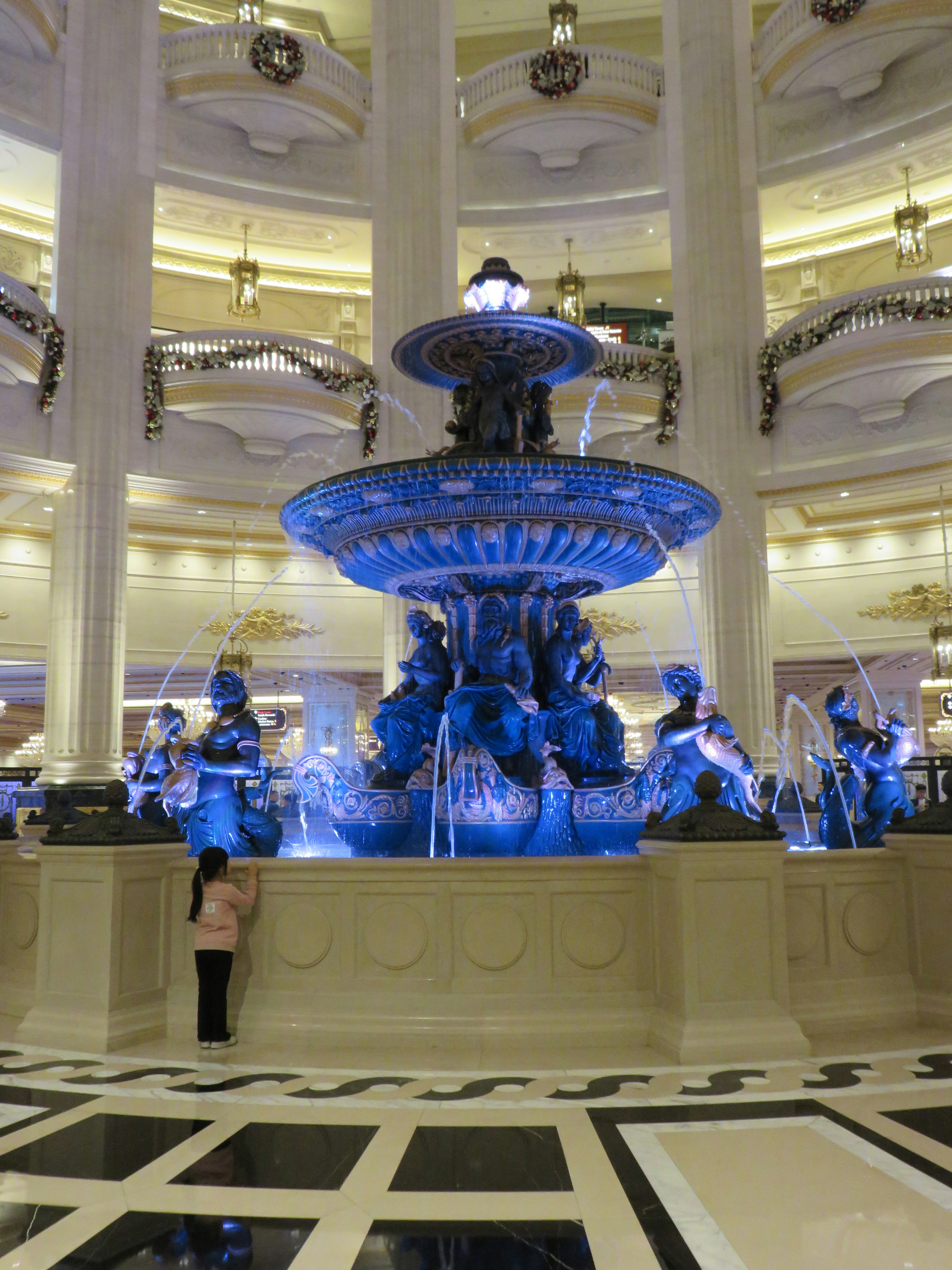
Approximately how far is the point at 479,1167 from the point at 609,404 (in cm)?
1367

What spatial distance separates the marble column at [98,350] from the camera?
43.5 ft

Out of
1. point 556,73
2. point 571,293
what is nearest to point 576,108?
point 556,73

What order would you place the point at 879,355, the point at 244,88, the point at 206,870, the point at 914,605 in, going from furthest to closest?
the point at 914,605 → the point at 244,88 → the point at 879,355 → the point at 206,870

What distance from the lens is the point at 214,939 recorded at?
417cm

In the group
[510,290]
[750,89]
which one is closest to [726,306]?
[750,89]

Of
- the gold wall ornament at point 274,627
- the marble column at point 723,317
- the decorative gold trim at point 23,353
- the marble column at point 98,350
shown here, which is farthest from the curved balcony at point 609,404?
the decorative gold trim at point 23,353

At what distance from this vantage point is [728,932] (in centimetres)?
399

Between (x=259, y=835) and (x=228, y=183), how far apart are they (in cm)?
1340

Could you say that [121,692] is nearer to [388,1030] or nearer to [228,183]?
[228,183]

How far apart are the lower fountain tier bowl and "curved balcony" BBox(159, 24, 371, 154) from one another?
1186 cm

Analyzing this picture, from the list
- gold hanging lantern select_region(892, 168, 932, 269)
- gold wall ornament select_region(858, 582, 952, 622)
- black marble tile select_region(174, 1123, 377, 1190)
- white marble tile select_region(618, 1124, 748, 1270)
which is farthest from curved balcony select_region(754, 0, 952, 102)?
black marble tile select_region(174, 1123, 377, 1190)

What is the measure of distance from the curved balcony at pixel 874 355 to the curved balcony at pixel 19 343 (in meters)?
9.79

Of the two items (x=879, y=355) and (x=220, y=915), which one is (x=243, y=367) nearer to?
(x=879, y=355)

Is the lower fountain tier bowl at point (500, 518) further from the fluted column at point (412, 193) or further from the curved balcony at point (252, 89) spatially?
the curved balcony at point (252, 89)
